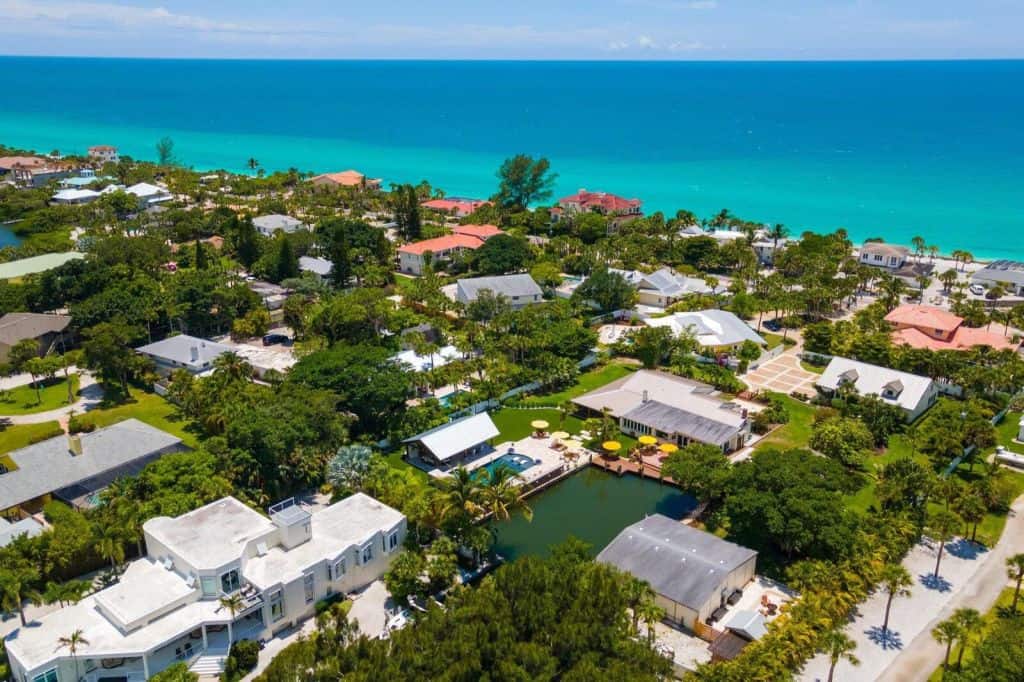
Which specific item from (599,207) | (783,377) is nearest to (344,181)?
(599,207)

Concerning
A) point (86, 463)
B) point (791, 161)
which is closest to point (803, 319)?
point (86, 463)

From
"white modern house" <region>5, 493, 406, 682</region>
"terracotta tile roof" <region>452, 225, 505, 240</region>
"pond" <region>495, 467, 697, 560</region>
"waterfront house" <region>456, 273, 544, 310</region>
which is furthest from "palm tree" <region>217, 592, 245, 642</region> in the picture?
"terracotta tile roof" <region>452, 225, 505, 240</region>

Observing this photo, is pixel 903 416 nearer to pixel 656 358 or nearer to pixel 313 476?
pixel 656 358

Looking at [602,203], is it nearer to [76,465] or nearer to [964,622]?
[76,465]

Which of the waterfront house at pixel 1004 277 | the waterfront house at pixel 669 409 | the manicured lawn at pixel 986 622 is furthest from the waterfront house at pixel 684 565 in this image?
the waterfront house at pixel 1004 277

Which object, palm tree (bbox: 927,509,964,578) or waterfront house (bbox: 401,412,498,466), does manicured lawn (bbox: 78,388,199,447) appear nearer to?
waterfront house (bbox: 401,412,498,466)

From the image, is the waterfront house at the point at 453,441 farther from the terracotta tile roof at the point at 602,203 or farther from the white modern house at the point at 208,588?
the terracotta tile roof at the point at 602,203
